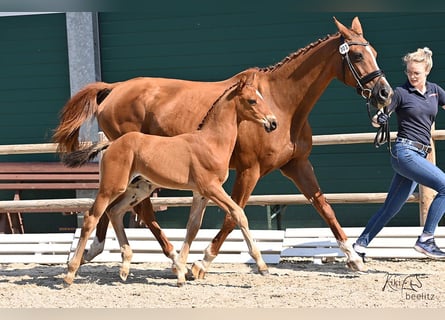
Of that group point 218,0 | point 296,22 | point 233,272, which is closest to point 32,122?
point 296,22

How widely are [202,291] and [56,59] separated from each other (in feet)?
17.6

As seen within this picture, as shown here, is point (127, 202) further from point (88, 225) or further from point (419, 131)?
point (419, 131)

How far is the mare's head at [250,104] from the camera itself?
536cm

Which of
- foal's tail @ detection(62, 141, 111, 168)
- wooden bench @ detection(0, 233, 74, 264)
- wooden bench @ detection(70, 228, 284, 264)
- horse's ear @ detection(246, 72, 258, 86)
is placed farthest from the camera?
wooden bench @ detection(0, 233, 74, 264)

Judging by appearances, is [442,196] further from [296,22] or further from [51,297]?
[296,22]

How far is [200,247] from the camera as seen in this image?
22.9 feet

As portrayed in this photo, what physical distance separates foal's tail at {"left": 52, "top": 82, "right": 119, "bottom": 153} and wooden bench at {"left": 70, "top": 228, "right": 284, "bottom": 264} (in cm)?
117

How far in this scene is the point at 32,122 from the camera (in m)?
9.83

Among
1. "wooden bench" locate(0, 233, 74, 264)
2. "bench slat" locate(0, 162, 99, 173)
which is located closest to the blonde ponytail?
"wooden bench" locate(0, 233, 74, 264)

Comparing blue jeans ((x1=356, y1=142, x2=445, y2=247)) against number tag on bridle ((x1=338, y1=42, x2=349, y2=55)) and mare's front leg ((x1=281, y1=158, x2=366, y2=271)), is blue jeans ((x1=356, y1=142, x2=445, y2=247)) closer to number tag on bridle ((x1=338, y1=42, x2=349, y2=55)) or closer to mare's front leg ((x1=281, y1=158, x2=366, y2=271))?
mare's front leg ((x1=281, y1=158, x2=366, y2=271))

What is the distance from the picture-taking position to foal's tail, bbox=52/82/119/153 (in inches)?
251

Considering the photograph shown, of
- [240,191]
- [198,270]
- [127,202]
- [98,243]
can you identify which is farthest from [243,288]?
[98,243]

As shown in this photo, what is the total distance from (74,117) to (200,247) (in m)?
1.76
